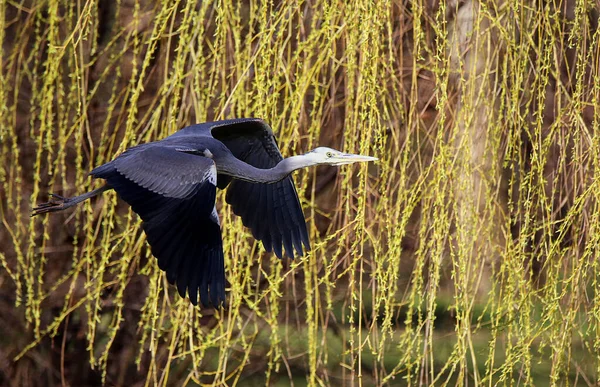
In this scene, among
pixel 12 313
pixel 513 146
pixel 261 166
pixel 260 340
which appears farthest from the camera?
pixel 260 340

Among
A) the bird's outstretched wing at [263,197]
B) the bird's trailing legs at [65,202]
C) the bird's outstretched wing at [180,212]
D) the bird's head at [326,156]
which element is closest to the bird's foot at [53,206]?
the bird's trailing legs at [65,202]

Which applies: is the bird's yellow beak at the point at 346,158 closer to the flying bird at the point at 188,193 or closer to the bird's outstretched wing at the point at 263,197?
the flying bird at the point at 188,193

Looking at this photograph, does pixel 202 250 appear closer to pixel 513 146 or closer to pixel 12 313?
pixel 513 146

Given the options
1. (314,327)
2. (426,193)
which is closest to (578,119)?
(426,193)

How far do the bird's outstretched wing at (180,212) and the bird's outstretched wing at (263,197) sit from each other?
394 mm

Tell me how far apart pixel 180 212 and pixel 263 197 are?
69cm

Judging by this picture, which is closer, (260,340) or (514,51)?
(514,51)

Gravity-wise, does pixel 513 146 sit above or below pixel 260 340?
above

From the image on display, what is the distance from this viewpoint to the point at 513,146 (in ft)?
8.92

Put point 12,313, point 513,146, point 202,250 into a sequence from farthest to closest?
point 12,313, point 513,146, point 202,250

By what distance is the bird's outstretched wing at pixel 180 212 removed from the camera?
2520 millimetres

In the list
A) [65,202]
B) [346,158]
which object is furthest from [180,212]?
[65,202]

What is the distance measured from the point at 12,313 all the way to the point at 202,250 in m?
2.08

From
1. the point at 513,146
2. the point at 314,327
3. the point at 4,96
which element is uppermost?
the point at 4,96
